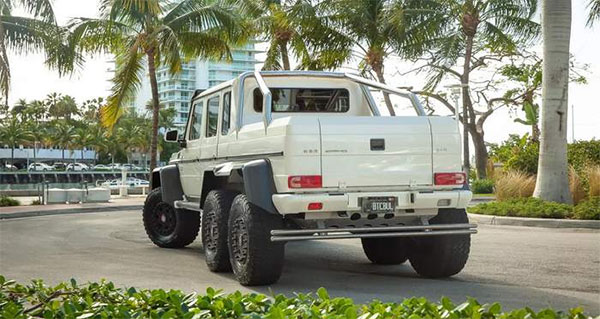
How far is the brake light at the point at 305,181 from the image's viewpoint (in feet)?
23.7

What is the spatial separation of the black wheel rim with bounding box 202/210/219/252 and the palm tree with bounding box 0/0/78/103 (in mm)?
11134

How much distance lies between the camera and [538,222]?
14.9m

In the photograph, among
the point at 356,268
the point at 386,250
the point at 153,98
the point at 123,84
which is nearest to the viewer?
the point at 356,268

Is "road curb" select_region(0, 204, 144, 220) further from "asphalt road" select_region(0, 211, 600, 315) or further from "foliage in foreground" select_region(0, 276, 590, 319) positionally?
"foliage in foreground" select_region(0, 276, 590, 319)

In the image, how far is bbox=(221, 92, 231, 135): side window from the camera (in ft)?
30.1

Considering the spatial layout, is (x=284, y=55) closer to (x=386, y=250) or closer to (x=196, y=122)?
(x=196, y=122)

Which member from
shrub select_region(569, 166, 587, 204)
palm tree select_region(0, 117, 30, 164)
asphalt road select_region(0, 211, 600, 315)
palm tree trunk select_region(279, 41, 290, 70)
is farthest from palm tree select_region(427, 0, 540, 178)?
palm tree select_region(0, 117, 30, 164)

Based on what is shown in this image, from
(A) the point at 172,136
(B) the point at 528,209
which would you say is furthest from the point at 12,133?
(A) the point at 172,136

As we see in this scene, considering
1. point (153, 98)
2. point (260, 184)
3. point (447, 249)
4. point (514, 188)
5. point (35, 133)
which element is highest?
point (35, 133)

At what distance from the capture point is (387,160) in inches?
297

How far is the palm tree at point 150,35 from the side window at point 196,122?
15.3m

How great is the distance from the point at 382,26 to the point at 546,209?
55.4 feet

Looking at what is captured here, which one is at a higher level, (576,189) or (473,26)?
(473,26)

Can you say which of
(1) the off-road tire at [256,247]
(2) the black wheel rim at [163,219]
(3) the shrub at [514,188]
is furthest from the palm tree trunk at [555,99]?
(1) the off-road tire at [256,247]
